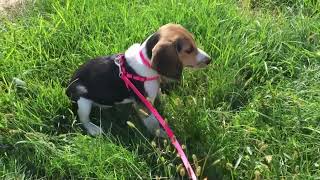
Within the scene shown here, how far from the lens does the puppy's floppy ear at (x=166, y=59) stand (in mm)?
3539

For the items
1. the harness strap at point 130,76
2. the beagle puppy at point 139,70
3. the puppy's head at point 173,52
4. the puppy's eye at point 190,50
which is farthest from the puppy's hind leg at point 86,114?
the puppy's eye at point 190,50

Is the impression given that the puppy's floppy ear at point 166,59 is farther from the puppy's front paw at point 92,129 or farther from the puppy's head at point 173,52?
the puppy's front paw at point 92,129

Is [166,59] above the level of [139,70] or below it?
above

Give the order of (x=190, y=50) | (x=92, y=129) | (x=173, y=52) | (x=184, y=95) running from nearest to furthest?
1. (x=173, y=52)
2. (x=190, y=50)
3. (x=92, y=129)
4. (x=184, y=95)

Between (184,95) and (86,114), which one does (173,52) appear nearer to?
(184,95)

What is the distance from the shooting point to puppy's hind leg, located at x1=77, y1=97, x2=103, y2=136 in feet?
12.7

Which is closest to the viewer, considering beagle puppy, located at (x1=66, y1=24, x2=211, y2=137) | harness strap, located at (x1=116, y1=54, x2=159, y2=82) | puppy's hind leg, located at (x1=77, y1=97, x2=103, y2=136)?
beagle puppy, located at (x1=66, y1=24, x2=211, y2=137)

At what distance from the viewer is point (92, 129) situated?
388 cm

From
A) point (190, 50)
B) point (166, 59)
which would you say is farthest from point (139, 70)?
point (190, 50)

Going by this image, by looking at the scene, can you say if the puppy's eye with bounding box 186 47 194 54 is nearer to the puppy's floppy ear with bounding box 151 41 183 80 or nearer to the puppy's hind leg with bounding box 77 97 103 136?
the puppy's floppy ear with bounding box 151 41 183 80

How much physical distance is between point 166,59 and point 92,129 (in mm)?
813

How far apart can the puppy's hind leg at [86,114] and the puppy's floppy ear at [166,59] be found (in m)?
0.63

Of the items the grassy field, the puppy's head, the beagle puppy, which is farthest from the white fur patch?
the grassy field

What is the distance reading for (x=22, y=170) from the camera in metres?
3.62
